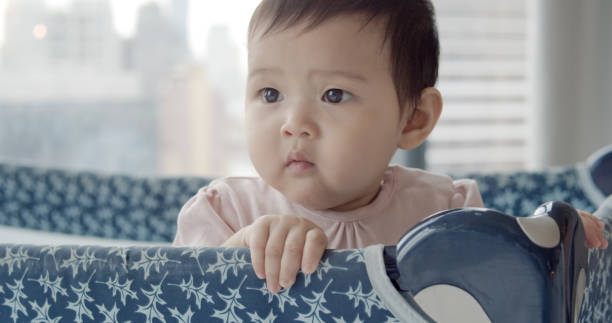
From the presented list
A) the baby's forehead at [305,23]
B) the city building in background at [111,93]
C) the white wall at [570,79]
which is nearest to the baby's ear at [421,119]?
the baby's forehead at [305,23]

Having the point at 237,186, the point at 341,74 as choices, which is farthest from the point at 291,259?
the point at 237,186

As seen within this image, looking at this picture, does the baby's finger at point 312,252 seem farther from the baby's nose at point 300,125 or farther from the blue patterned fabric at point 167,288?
the baby's nose at point 300,125

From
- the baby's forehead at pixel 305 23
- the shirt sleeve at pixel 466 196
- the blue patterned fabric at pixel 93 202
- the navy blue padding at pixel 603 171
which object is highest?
the baby's forehead at pixel 305 23

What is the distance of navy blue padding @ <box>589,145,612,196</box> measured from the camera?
1.09 metres

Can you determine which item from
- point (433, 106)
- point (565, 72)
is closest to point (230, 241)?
point (433, 106)

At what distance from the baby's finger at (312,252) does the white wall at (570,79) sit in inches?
67.5

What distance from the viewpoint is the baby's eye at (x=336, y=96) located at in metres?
0.67

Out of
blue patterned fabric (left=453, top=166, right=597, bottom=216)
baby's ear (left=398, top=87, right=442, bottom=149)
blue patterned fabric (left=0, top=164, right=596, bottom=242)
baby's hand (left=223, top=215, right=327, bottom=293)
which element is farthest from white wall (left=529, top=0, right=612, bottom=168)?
baby's hand (left=223, top=215, right=327, bottom=293)

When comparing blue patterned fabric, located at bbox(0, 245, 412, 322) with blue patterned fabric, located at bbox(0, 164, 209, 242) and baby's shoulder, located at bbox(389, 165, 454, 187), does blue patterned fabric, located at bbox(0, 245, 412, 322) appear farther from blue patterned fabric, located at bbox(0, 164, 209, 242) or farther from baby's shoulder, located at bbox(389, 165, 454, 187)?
blue patterned fabric, located at bbox(0, 164, 209, 242)

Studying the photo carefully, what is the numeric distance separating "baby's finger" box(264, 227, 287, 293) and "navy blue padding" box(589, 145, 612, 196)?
2.65 feet

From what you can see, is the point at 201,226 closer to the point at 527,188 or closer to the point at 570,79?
the point at 527,188

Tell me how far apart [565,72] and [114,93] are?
159 cm

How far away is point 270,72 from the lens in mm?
669

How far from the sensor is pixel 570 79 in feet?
6.53
